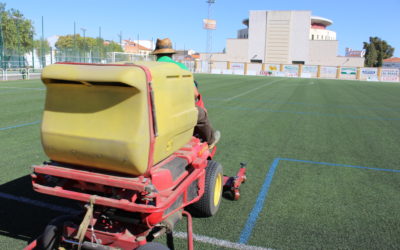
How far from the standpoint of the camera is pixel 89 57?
3562cm

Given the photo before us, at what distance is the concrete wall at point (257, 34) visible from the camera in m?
76.6

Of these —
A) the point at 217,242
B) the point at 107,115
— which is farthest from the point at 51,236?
the point at 217,242

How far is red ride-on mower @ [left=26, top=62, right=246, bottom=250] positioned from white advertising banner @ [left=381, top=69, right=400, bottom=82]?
2282 inches

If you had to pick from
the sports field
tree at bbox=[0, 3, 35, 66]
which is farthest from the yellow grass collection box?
tree at bbox=[0, 3, 35, 66]

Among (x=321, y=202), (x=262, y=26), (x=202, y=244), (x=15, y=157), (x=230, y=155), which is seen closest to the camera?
(x=202, y=244)

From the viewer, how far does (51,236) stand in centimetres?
301

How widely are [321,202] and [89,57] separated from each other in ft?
113

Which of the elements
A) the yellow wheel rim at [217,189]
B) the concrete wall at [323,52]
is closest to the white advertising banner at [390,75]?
the concrete wall at [323,52]

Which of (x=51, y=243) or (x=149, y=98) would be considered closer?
(x=149, y=98)

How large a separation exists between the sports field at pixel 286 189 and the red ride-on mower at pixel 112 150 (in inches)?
33.6

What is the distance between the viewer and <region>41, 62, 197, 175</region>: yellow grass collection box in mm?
2594

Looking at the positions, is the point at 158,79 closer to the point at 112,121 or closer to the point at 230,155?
the point at 112,121

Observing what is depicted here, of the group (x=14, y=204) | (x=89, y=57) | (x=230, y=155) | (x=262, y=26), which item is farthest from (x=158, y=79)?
(x=262, y=26)

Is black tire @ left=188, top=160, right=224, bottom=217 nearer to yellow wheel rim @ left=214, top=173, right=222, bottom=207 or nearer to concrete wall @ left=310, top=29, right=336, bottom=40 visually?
yellow wheel rim @ left=214, top=173, right=222, bottom=207
